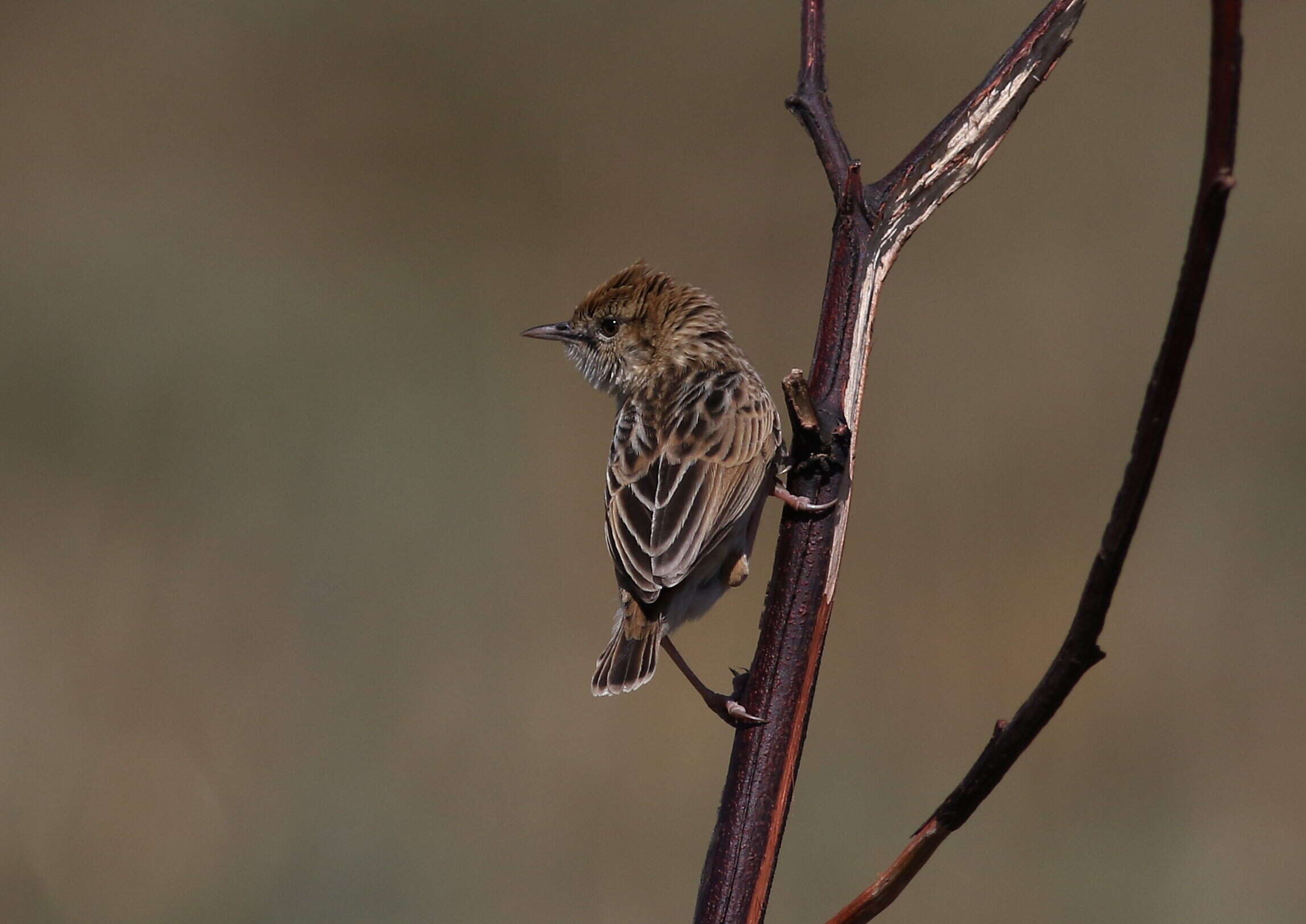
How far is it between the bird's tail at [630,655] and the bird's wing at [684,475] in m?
0.12

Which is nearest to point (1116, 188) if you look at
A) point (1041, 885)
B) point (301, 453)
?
point (1041, 885)

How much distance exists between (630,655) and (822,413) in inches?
67.2

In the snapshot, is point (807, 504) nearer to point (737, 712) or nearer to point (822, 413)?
point (822, 413)

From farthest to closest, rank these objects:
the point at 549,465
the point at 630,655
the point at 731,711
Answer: the point at 549,465 → the point at 630,655 → the point at 731,711

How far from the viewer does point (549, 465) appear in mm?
8844

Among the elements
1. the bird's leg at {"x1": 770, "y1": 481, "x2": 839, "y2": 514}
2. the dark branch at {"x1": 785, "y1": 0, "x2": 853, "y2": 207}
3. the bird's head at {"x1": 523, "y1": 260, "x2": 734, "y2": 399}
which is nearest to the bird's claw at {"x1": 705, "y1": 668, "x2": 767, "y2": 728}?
the bird's leg at {"x1": 770, "y1": 481, "x2": 839, "y2": 514}

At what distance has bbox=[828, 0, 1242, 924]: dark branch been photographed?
1.44 metres

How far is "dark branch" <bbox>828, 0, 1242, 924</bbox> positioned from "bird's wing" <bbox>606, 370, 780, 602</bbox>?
201 centimetres

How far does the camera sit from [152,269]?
9.81m

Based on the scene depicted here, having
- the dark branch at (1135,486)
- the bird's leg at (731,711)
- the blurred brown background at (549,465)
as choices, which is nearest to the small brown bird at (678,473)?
the bird's leg at (731,711)

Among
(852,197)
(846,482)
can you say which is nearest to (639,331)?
(852,197)

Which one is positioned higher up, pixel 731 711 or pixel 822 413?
pixel 822 413

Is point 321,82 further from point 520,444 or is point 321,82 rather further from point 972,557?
point 972,557

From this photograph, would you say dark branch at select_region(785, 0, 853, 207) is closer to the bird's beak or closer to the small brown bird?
the small brown bird
